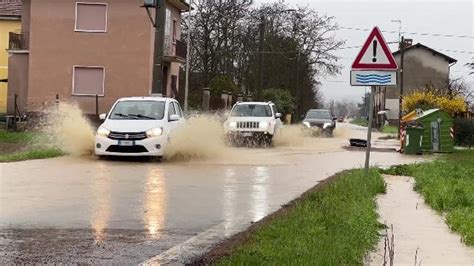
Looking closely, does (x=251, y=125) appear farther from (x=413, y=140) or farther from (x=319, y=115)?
(x=319, y=115)

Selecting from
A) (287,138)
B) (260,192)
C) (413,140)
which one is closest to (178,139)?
(260,192)

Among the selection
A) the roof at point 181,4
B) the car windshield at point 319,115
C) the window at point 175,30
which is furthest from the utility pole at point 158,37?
the window at point 175,30

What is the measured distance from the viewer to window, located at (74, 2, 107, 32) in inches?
1403

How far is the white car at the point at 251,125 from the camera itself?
24.9 m

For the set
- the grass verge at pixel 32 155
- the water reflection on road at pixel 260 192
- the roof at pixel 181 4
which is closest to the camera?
the water reflection on road at pixel 260 192

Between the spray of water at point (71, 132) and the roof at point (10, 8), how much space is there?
26845 millimetres

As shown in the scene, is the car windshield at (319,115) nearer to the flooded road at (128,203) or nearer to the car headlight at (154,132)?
the flooded road at (128,203)

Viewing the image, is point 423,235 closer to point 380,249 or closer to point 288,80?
point 380,249

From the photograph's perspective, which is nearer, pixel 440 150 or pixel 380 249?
pixel 380 249

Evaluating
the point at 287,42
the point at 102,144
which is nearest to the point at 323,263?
the point at 102,144

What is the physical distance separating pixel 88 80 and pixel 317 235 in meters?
30.4

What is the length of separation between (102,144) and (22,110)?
21.5 m

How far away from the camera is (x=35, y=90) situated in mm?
35750

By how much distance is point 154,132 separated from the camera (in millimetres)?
16625
